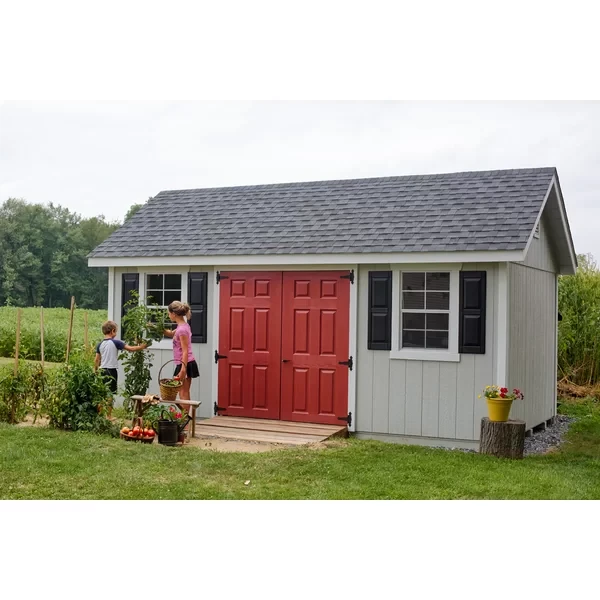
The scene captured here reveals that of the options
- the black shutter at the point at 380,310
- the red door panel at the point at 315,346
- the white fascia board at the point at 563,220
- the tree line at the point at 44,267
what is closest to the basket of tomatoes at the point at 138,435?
the red door panel at the point at 315,346

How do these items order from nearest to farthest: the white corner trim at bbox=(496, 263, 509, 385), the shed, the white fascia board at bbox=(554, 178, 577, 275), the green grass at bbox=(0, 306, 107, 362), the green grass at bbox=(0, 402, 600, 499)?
1. the green grass at bbox=(0, 402, 600, 499)
2. the white corner trim at bbox=(496, 263, 509, 385)
3. the shed
4. the white fascia board at bbox=(554, 178, 577, 275)
5. the green grass at bbox=(0, 306, 107, 362)

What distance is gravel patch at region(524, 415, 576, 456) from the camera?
972 cm

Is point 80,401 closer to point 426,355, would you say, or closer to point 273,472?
point 273,472

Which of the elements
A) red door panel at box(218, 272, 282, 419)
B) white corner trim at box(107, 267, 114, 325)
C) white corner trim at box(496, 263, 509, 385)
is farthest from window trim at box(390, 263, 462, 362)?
white corner trim at box(107, 267, 114, 325)

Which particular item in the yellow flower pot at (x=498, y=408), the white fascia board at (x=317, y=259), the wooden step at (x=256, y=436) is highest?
the white fascia board at (x=317, y=259)

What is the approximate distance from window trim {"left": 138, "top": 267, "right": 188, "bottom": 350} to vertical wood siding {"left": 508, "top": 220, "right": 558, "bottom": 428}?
468cm

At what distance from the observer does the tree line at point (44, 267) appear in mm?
36250

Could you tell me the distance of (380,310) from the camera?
9.63 metres

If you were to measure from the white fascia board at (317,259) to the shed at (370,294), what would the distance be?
0.7 inches

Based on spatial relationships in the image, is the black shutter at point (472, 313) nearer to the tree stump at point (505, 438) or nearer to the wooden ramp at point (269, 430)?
the tree stump at point (505, 438)

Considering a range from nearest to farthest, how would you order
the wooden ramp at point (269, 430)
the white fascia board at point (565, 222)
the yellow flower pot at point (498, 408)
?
the yellow flower pot at point (498, 408), the wooden ramp at point (269, 430), the white fascia board at point (565, 222)

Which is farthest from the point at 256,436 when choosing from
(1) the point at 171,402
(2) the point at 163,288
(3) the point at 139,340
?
(2) the point at 163,288

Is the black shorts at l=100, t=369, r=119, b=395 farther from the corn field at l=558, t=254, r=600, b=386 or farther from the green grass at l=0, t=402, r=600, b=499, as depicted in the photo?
the corn field at l=558, t=254, r=600, b=386

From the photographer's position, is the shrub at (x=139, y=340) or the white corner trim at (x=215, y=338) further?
the white corner trim at (x=215, y=338)
